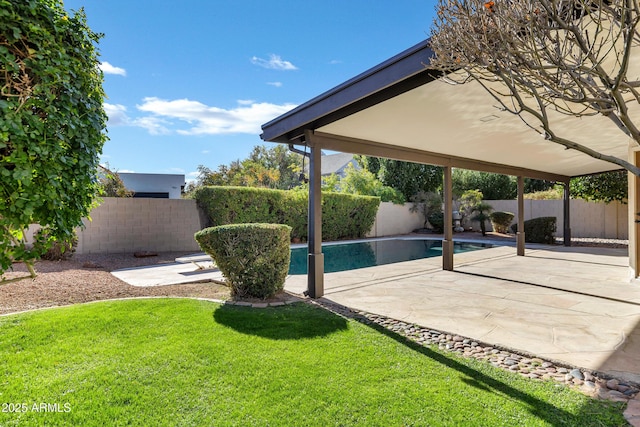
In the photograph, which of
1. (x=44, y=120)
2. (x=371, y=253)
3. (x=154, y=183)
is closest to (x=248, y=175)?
(x=154, y=183)

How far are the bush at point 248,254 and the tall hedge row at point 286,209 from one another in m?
7.74

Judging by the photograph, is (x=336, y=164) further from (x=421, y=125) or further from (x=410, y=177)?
(x=421, y=125)

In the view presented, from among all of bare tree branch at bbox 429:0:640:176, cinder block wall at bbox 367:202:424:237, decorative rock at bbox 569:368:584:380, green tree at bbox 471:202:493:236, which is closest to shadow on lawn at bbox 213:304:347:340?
decorative rock at bbox 569:368:584:380

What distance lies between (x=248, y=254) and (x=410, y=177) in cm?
1941

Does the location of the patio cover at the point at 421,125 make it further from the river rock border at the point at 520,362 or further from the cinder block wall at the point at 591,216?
the cinder block wall at the point at 591,216

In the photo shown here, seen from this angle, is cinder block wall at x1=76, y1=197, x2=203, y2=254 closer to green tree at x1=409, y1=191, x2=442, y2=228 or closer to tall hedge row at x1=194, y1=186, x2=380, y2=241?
tall hedge row at x1=194, y1=186, x2=380, y2=241

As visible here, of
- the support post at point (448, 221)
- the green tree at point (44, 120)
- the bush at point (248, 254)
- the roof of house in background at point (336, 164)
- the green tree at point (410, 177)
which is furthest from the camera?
the roof of house in background at point (336, 164)

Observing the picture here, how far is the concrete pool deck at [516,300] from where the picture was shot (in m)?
4.07

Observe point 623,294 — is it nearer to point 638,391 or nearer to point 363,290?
point 638,391

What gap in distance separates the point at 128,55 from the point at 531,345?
15.4 metres

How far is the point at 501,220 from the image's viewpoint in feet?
65.0

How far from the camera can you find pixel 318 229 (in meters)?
6.32

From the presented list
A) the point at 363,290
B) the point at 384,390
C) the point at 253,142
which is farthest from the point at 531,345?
the point at 253,142

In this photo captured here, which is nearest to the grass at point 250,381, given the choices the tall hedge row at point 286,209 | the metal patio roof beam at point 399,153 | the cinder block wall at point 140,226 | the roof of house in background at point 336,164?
the metal patio roof beam at point 399,153
